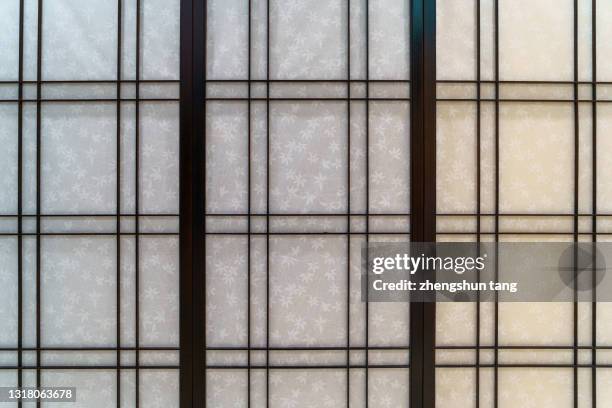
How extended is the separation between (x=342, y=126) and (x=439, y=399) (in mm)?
1393

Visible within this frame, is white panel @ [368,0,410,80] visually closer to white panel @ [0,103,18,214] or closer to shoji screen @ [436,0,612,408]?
shoji screen @ [436,0,612,408]

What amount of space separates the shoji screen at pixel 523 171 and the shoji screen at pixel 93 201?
52.3 inches

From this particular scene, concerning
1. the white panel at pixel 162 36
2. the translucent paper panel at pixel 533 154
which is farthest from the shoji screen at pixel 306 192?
the translucent paper panel at pixel 533 154

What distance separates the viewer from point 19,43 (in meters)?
1.65

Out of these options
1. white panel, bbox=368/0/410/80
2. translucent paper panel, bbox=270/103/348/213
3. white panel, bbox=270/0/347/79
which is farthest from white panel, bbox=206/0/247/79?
white panel, bbox=368/0/410/80

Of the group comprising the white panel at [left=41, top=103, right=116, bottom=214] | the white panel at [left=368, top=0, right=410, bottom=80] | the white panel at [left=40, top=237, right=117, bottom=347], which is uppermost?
the white panel at [left=368, top=0, right=410, bottom=80]

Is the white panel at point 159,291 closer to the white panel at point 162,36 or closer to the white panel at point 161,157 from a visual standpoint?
the white panel at point 161,157

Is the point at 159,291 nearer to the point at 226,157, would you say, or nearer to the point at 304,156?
the point at 226,157

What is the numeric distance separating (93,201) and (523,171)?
207 cm

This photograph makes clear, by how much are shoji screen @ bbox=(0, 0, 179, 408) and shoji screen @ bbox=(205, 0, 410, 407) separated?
9.6 inches

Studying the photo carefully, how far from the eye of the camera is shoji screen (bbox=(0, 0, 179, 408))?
5.39 ft

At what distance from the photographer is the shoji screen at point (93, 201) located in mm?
1644

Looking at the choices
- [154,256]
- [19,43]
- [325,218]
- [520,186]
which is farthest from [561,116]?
[19,43]

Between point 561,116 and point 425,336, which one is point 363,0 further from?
point 425,336
